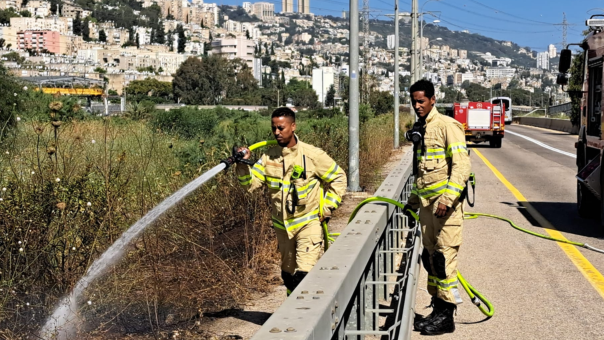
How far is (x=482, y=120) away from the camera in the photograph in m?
37.8

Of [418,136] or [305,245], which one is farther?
[418,136]

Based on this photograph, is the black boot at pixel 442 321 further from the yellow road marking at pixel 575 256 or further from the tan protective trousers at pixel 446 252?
the yellow road marking at pixel 575 256

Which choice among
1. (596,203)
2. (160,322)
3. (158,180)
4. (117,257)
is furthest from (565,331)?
(596,203)

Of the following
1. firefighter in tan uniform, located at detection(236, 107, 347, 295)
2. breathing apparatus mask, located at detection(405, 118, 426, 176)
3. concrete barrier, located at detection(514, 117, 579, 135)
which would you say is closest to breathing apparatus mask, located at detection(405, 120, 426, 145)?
breathing apparatus mask, located at detection(405, 118, 426, 176)

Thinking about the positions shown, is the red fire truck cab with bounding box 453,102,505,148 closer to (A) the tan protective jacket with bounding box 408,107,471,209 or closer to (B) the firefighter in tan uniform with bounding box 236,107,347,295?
(A) the tan protective jacket with bounding box 408,107,471,209

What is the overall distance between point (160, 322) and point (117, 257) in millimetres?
1134

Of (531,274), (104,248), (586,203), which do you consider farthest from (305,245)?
(586,203)

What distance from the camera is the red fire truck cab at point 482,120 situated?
37281mm

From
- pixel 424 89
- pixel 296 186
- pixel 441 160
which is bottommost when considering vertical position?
pixel 296 186

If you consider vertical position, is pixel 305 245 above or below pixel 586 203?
above

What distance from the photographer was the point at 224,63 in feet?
394

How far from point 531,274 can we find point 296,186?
3.76 m

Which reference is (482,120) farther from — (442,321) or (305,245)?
(305,245)

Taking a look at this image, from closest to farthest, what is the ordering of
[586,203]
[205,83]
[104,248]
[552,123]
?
1. [104,248]
2. [586,203]
3. [552,123]
4. [205,83]
